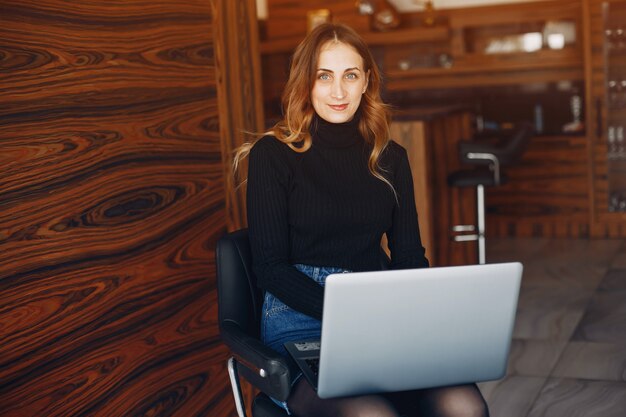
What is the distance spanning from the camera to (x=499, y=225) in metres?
6.66

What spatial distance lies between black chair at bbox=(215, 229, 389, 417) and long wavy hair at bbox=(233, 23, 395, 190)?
23cm

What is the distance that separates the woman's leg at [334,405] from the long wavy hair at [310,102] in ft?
2.10

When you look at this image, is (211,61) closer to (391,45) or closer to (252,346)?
(252,346)

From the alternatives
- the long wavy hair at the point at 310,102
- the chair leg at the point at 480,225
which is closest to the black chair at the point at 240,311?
the long wavy hair at the point at 310,102

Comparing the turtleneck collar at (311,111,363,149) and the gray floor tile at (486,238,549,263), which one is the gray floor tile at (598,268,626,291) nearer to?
the gray floor tile at (486,238,549,263)

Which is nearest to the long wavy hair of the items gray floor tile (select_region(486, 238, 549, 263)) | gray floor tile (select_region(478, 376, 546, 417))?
gray floor tile (select_region(478, 376, 546, 417))

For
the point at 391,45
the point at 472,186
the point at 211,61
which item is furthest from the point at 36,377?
the point at 391,45

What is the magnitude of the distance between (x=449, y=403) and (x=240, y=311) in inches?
23.9

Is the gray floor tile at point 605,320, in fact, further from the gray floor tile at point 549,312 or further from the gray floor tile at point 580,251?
the gray floor tile at point 580,251

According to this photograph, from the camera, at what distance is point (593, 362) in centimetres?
383

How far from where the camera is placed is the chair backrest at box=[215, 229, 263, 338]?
2.22 m

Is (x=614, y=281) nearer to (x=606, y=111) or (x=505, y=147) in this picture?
(x=505, y=147)

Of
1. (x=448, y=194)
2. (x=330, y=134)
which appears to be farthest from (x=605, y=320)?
(x=330, y=134)

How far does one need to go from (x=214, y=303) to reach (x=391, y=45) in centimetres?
504
